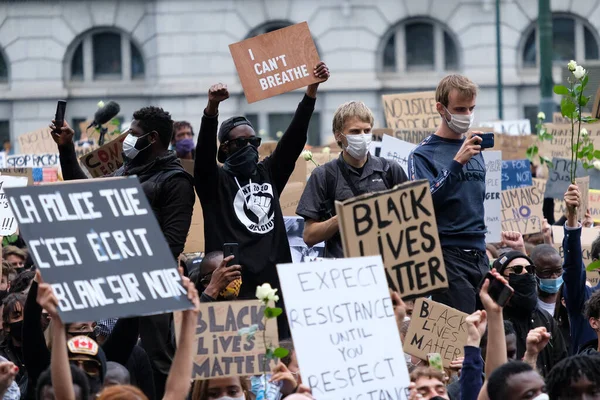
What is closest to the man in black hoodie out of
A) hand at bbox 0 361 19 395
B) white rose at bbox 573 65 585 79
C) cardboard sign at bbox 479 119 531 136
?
hand at bbox 0 361 19 395

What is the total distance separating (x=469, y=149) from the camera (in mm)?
6711

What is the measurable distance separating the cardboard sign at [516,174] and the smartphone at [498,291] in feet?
19.1

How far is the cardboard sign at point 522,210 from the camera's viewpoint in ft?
35.4

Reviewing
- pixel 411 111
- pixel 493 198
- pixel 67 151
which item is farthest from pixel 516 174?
pixel 67 151

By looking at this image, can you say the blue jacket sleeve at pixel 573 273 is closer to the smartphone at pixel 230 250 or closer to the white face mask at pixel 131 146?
the smartphone at pixel 230 250

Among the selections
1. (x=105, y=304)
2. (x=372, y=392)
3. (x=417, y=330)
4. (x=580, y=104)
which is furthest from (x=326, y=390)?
(x=580, y=104)

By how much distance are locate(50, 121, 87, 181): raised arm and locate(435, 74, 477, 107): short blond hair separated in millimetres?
2003

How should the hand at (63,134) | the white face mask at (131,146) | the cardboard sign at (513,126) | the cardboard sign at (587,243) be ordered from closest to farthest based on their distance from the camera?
the white face mask at (131,146) → the hand at (63,134) → the cardboard sign at (587,243) → the cardboard sign at (513,126)

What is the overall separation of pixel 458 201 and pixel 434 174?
186 mm

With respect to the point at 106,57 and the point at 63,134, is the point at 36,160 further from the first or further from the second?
the point at 106,57

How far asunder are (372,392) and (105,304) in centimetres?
104

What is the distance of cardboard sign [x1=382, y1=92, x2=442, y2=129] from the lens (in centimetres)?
Result: 1282

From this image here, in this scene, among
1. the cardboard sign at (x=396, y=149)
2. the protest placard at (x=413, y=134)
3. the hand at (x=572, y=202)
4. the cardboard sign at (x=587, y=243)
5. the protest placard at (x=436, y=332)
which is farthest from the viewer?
the protest placard at (x=413, y=134)

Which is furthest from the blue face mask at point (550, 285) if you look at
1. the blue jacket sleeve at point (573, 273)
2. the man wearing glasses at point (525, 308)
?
the blue jacket sleeve at point (573, 273)
